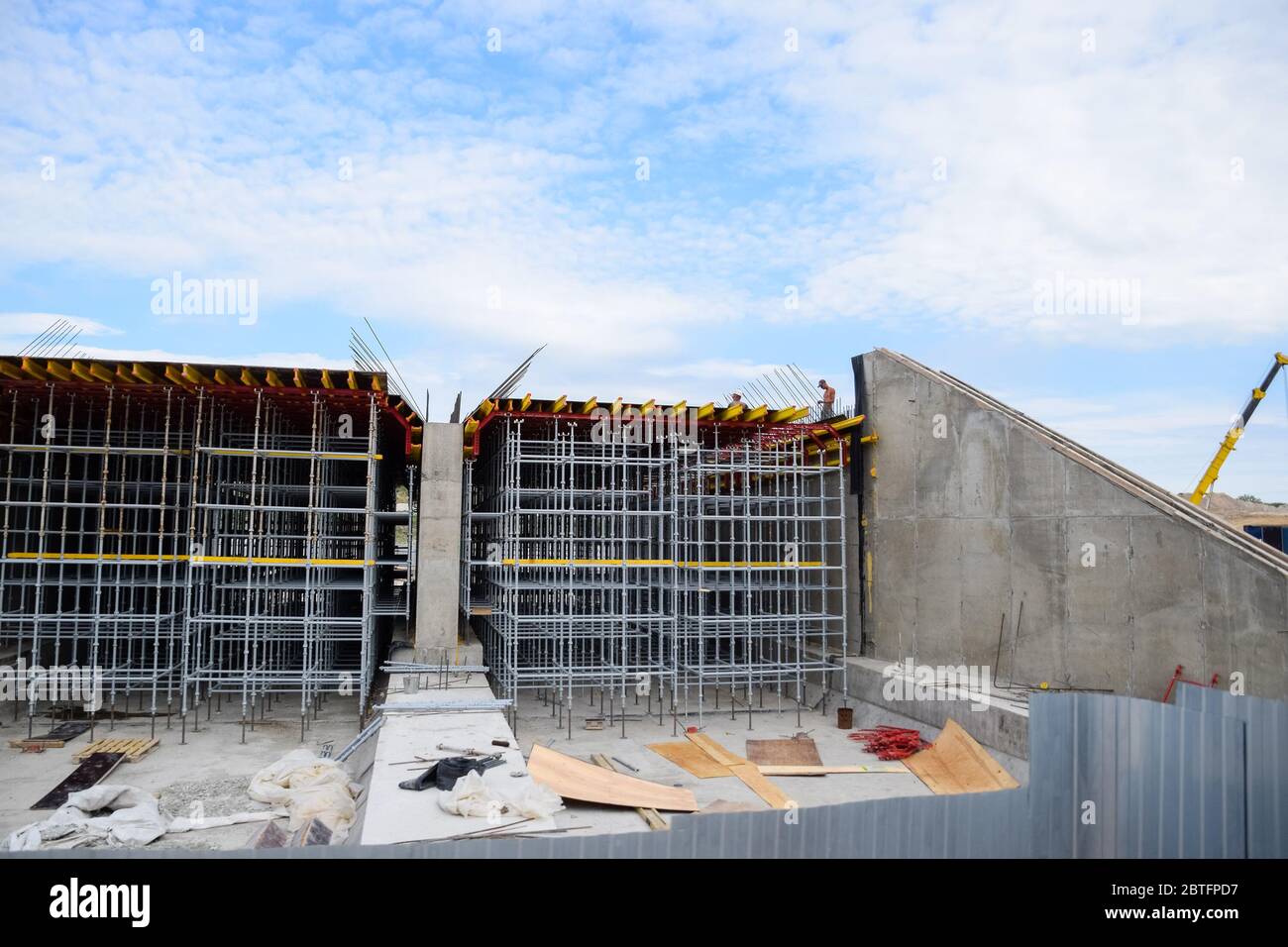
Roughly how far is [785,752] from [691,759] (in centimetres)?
170

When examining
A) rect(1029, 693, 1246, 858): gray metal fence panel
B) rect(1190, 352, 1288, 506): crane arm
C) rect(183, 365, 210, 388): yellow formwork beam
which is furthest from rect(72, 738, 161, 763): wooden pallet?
rect(1190, 352, 1288, 506): crane arm

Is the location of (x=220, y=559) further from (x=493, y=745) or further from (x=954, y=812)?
(x=954, y=812)

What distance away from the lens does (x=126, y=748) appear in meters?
12.8

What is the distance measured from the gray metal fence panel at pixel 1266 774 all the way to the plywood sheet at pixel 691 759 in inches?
286

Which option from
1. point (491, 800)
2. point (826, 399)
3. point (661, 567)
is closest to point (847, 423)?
point (826, 399)

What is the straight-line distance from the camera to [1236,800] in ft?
21.3

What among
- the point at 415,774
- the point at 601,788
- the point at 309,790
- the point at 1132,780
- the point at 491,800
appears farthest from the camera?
the point at 309,790

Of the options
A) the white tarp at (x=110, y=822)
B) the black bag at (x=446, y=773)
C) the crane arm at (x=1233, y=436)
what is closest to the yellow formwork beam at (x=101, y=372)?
the white tarp at (x=110, y=822)

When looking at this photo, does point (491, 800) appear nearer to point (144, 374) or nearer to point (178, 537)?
point (144, 374)

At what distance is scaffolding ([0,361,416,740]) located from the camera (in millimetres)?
14445

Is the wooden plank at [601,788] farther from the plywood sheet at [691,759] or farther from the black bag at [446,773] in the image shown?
the plywood sheet at [691,759]

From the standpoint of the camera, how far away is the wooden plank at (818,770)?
12.7 metres
